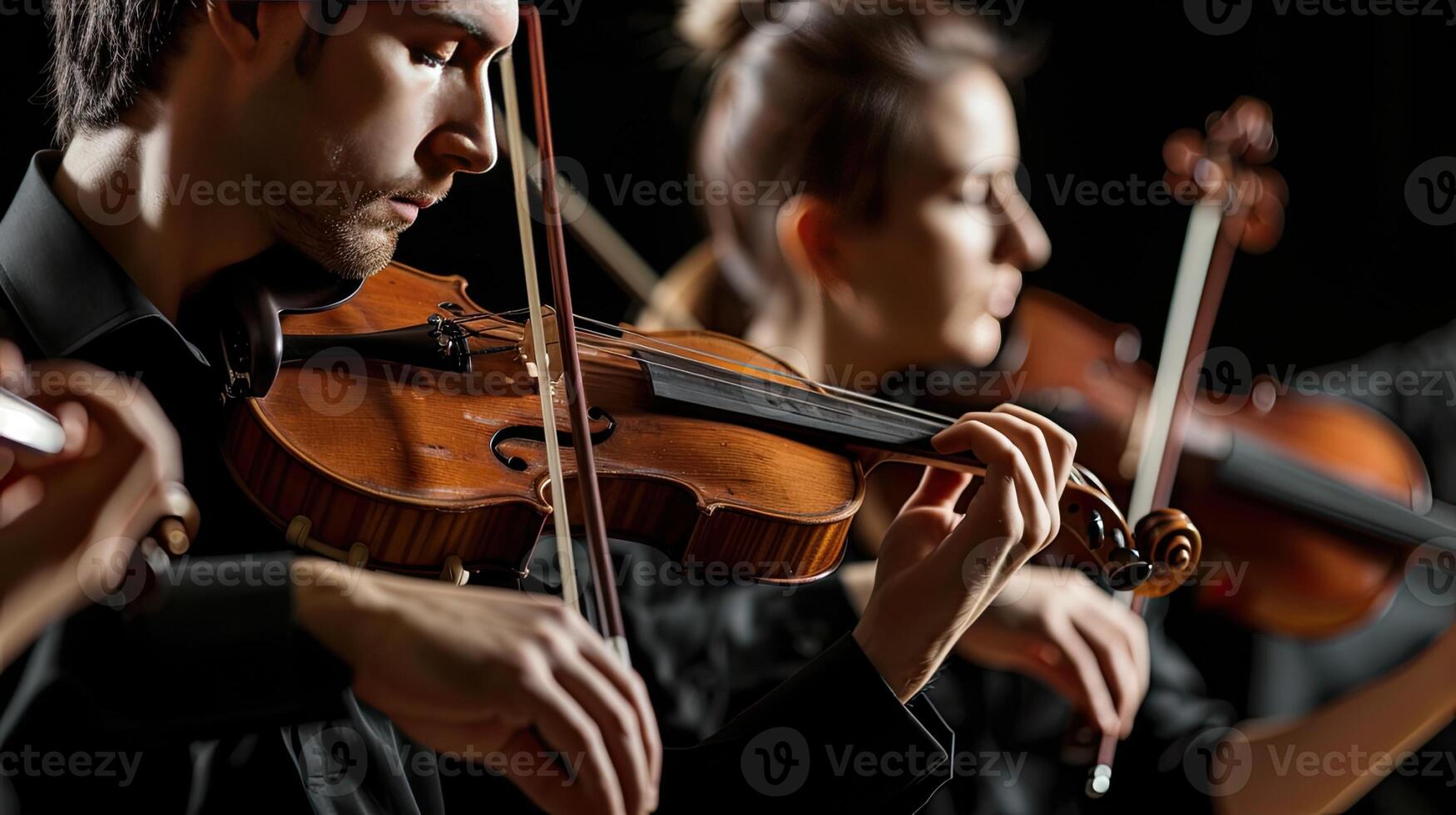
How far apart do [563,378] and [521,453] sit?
0.17 ft

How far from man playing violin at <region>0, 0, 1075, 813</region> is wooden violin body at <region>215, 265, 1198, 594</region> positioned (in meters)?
0.04

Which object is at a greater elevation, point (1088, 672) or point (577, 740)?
point (577, 740)

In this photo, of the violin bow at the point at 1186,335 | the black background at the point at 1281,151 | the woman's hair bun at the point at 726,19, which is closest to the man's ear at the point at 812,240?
the woman's hair bun at the point at 726,19

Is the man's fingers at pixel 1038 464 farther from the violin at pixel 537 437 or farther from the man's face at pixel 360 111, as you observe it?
the man's face at pixel 360 111

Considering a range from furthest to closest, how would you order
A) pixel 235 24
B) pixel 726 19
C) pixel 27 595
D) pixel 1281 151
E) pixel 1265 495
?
pixel 1281 151 → pixel 726 19 → pixel 1265 495 → pixel 235 24 → pixel 27 595

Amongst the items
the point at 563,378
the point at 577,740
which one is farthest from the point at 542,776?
the point at 563,378

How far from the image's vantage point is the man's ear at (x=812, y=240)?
3.90 feet

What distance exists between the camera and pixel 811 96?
3.86 feet

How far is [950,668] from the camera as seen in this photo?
1226mm

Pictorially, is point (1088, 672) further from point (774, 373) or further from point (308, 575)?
point (308, 575)

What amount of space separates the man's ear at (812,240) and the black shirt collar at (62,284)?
22.4 inches

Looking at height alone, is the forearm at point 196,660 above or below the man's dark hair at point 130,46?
below

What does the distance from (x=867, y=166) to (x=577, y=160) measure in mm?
327

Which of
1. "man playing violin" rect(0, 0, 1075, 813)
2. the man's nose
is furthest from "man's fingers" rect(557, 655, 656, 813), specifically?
the man's nose
